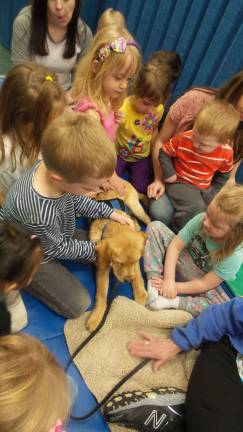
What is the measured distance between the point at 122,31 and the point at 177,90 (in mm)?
820

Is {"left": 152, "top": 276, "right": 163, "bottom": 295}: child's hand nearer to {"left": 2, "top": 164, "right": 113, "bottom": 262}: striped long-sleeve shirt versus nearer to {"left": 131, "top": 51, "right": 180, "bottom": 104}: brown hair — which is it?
{"left": 2, "top": 164, "right": 113, "bottom": 262}: striped long-sleeve shirt

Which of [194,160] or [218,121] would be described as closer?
[218,121]

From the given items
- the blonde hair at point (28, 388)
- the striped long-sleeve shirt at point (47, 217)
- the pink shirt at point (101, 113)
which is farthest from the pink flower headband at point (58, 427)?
the pink shirt at point (101, 113)

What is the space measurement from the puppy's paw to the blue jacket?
0.98ft

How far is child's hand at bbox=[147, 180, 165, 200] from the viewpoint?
193 centimetres

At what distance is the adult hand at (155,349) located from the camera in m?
1.29

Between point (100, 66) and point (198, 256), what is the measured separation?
95 centimetres

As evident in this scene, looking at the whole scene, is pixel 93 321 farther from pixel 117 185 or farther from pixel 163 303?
pixel 117 185

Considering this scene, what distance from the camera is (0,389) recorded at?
58 centimetres

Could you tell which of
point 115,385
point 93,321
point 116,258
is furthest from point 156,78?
point 115,385

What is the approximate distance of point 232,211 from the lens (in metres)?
1.24

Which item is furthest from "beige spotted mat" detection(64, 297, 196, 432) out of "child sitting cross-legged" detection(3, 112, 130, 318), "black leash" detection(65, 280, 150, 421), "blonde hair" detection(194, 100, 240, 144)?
"blonde hair" detection(194, 100, 240, 144)

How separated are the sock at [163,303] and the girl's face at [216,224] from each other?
0.34 meters

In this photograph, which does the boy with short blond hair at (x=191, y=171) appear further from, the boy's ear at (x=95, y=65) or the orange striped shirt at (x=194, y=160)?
the boy's ear at (x=95, y=65)
